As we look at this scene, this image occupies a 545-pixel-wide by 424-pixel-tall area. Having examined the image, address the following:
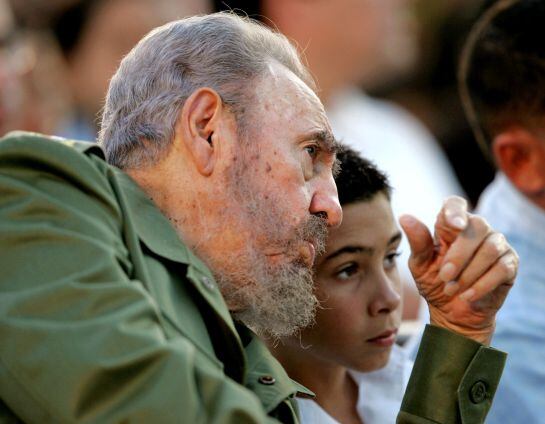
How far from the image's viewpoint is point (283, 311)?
2.96 meters

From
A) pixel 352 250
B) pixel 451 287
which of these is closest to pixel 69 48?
pixel 352 250

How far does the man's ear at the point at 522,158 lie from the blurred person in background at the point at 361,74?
1079 mm

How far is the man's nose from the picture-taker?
2.96m

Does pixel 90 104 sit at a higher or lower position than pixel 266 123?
lower

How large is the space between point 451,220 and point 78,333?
103 centimetres

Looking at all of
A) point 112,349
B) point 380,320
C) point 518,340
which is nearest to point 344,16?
point 518,340

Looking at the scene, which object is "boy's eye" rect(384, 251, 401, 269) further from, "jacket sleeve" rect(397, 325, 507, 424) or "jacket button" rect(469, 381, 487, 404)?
"jacket button" rect(469, 381, 487, 404)

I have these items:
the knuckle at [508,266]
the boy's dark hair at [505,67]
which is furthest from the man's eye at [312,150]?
the boy's dark hair at [505,67]

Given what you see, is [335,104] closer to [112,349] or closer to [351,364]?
[351,364]

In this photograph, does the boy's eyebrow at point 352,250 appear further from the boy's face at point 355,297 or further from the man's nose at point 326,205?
the man's nose at point 326,205

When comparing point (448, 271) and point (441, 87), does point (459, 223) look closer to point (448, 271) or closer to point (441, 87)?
point (448, 271)

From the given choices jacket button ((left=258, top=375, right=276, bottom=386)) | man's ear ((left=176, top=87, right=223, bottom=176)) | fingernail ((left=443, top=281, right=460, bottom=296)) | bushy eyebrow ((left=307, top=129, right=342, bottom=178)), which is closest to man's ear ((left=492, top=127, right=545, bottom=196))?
fingernail ((left=443, top=281, right=460, bottom=296))

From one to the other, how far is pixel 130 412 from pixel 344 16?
4.23 m

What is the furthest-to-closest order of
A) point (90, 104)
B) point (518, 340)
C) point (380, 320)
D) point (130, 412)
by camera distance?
point (90, 104)
point (518, 340)
point (380, 320)
point (130, 412)
